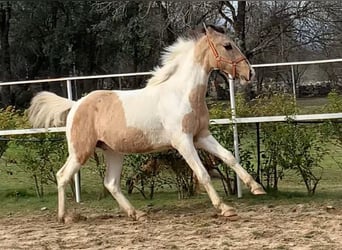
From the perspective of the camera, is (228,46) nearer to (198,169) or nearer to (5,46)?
(198,169)

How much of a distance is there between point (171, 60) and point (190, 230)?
6.29 ft

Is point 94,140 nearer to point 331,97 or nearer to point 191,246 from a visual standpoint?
point 191,246

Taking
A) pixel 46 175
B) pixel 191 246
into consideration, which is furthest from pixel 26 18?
pixel 191 246

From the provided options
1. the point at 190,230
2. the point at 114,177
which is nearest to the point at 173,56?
the point at 114,177

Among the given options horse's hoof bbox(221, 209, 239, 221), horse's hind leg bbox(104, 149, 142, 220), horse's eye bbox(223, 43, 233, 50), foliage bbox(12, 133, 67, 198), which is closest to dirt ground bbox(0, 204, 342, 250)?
horse's hoof bbox(221, 209, 239, 221)

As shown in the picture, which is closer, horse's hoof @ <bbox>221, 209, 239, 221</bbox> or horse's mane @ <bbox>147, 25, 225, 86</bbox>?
horse's hoof @ <bbox>221, 209, 239, 221</bbox>

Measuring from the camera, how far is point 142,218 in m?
5.88

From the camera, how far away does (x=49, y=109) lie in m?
6.63

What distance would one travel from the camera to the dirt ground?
463 centimetres

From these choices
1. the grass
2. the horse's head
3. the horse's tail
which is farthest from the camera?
the grass

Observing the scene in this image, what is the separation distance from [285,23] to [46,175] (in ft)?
45.8

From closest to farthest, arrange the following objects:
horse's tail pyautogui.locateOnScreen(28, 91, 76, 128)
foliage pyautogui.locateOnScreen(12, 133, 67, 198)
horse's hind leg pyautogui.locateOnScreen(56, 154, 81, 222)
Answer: horse's hind leg pyautogui.locateOnScreen(56, 154, 81, 222)
horse's tail pyautogui.locateOnScreen(28, 91, 76, 128)
foliage pyautogui.locateOnScreen(12, 133, 67, 198)

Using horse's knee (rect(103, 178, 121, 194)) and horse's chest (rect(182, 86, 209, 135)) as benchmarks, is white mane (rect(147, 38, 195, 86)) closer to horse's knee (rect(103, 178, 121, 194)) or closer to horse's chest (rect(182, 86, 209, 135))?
horse's chest (rect(182, 86, 209, 135))

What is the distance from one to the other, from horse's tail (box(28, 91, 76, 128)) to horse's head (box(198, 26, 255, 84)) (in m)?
1.63
